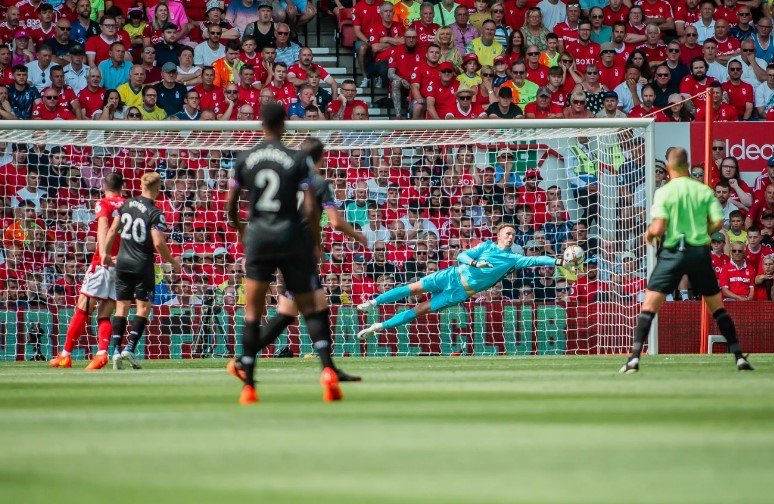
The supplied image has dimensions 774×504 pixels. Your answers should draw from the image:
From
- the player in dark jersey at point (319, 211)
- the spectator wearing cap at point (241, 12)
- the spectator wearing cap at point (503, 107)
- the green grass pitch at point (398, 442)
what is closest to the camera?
the green grass pitch at point (398, 442)

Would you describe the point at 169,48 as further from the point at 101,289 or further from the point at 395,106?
the point at 101,289

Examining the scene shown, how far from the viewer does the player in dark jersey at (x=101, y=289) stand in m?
14.9

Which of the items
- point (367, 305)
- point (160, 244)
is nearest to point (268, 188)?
point (160, 244)

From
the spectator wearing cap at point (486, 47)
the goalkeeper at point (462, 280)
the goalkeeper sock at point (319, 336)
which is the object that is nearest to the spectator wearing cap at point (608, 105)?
the spectator wearing cap at point (486, 47)

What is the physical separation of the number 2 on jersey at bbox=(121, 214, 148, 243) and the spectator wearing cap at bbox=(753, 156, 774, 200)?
1117cm

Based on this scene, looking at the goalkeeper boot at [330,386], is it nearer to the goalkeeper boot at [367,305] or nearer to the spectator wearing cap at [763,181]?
the goalkeeper boot at [367,305]

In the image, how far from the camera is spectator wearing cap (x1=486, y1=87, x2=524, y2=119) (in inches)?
843

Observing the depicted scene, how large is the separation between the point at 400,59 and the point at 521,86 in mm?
2146

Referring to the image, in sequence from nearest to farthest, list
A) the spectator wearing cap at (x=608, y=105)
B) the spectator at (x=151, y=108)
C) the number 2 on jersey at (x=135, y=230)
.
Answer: the number 2 on jersey at (x=135, y=230)
the spectator at (x=151, y=108)
the spectator wearing cap at (x=608, y=105)

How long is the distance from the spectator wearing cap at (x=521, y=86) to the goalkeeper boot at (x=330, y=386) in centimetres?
1417

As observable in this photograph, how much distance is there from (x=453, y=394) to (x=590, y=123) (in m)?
9.44

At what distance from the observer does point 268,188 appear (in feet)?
28.2

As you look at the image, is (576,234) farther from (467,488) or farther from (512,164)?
(467,488)

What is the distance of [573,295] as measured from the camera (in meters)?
19.6
